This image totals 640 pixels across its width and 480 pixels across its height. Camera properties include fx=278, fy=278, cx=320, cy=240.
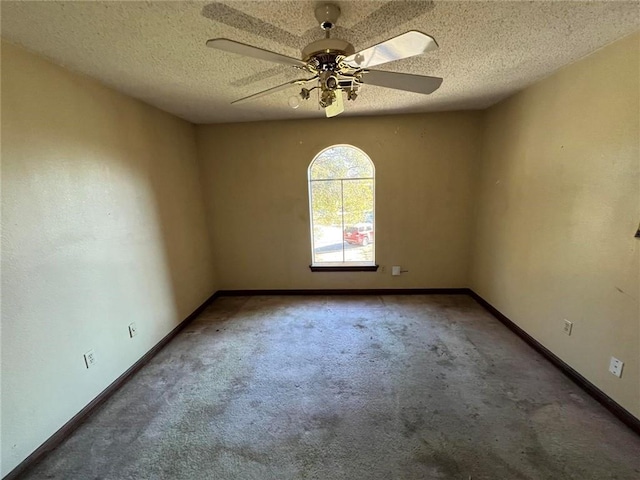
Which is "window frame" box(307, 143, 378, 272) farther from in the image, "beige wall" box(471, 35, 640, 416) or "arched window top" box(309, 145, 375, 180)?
"beige wall" box(471, 35, 640, 416)

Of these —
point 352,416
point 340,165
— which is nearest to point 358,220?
point 340,165

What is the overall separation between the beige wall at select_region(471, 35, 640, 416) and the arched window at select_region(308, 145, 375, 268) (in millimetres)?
1457

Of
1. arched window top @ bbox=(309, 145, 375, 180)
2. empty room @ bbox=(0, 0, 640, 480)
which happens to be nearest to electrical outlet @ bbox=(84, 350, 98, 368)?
empty room @ bbox=(0, 0, 640, 480)

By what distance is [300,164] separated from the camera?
3449 mm

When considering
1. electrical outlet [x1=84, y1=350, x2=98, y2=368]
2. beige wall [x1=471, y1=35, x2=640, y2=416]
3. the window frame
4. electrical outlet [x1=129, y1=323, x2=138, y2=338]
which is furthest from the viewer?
the window frame

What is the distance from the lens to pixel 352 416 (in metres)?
1.77

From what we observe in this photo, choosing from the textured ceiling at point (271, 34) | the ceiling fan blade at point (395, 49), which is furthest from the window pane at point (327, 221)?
the ceiling fan blade at point (395, 49)

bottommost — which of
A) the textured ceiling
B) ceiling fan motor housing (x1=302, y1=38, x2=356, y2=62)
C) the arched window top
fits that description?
the arched window top

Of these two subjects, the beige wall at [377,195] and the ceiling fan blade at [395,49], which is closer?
the ceiling fan blade at [395,49]

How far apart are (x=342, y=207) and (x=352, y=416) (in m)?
2.41

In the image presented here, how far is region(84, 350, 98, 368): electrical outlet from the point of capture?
6.18 feet

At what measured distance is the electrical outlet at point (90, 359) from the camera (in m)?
1.88

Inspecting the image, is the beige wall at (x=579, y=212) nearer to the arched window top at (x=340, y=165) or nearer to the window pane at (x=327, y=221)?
the arched window top at (x=340, y=165)

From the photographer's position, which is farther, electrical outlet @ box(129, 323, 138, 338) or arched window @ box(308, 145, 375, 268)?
arched window @ box(308, 145, 375, 268)
